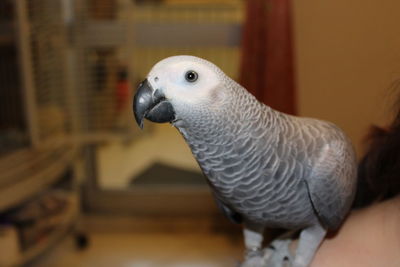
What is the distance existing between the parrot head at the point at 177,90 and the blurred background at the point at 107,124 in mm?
558

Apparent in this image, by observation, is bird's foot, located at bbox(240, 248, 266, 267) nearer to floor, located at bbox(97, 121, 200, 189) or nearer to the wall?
the wall

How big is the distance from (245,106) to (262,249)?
0.31m

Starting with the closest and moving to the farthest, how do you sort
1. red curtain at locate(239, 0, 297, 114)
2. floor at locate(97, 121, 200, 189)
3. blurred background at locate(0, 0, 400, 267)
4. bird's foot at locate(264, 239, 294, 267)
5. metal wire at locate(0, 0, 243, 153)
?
bird's foot at locate(264, 239, 294, 267), red curtain at locate(239, 0, 297, 114), blurred background at locate(0, 0, 400, 267), metal wire at locate(0, 0, 243, 153), floor at locate(97, 121, 200, 189)

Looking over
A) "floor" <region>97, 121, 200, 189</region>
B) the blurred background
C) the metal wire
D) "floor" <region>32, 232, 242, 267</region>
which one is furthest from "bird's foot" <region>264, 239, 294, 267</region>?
"floor" <region>97, 121, 200, 189</region>

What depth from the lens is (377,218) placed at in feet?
2.61

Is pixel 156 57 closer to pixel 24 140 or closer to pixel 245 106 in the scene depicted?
pixel 24 140

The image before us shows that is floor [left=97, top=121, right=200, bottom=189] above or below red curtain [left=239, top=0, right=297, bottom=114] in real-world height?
below

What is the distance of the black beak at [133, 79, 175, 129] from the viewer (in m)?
0.56

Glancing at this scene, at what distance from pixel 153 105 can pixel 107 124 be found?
1.73 m

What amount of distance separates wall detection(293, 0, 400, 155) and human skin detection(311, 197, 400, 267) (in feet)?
0.50

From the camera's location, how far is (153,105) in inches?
22.0

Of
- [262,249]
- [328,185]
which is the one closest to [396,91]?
[328,185]

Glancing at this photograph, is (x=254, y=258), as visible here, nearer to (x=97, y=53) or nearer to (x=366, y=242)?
(x=366, y=242)

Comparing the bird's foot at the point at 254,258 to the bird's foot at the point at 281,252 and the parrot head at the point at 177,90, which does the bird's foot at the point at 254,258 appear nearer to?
the bird's foot at the point at 281,252
